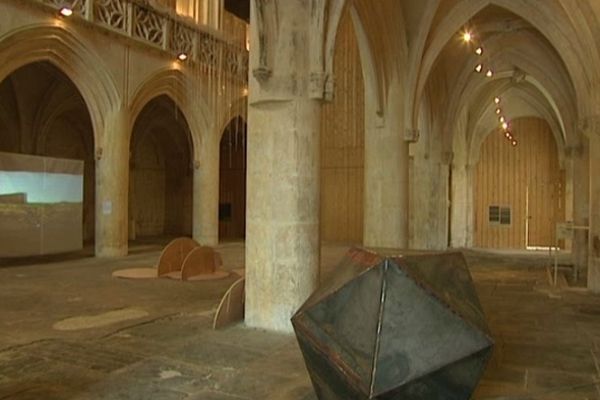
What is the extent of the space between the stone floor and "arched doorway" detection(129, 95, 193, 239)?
43.2 feet

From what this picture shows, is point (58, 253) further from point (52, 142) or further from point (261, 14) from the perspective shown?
point (261, 14)

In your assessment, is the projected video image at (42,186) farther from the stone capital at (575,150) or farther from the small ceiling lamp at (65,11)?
the stone capital at (575,150)

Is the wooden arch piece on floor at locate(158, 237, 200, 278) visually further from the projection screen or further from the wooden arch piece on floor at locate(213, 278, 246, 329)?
the projection screen

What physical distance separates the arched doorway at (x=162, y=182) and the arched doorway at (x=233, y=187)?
1.49 meters

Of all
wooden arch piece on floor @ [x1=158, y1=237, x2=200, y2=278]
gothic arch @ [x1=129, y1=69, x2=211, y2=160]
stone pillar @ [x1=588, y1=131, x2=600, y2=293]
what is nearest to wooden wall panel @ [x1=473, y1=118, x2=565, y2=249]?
gothic arch @ [x1=129, y1=69, x2=211, y2=160]

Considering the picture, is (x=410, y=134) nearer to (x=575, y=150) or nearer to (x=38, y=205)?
(x=575, y=150)

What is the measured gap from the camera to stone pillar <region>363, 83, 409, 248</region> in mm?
9453

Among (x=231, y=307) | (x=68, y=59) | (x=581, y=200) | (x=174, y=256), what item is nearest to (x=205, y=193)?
(x=68, y=59)

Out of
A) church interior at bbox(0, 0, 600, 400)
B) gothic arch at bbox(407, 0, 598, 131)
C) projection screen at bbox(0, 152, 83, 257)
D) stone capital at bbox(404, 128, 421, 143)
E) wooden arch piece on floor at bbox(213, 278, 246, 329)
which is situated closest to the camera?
church interior at bbox(0, 0, 600, 400)

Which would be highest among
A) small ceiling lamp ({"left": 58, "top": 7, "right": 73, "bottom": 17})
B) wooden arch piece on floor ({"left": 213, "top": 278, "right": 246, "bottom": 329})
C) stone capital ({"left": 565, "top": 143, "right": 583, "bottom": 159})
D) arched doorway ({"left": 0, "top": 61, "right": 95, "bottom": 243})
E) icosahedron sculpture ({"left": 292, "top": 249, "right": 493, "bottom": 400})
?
small ceiling lamp ({"left": 58, "top": 7, "right": 73, "bottom": 17})

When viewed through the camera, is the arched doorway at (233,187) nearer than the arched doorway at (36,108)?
No

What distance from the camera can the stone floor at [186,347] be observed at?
161 inches

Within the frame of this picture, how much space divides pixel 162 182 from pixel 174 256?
13577mm

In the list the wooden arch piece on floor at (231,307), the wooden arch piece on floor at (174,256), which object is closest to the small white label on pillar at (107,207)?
the wooden arch piece on floor at (174,256)
